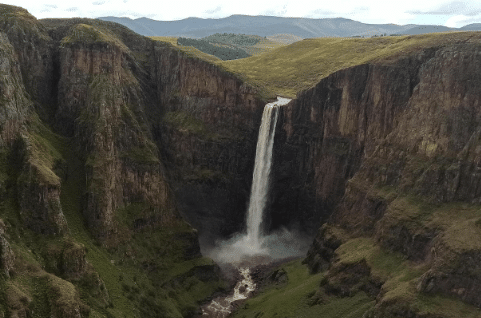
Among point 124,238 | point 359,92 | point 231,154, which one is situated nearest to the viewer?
point 124,238

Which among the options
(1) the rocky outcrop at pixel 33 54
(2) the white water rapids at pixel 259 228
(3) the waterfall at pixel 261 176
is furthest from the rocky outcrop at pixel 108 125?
(3) the waterfall at pixel 261 176

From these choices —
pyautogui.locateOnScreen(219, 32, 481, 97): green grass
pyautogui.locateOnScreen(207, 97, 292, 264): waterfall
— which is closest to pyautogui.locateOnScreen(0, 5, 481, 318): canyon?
pyautogui.locateOnScreen(207, 97, 292, 264): waterfall

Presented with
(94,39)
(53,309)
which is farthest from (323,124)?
(53,309)

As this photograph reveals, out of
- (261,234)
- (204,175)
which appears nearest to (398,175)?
(261,234)

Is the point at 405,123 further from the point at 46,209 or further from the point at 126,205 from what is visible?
the point at 46,209

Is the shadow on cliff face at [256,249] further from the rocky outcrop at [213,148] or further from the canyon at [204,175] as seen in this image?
the rocky outcrop at [213,148]
